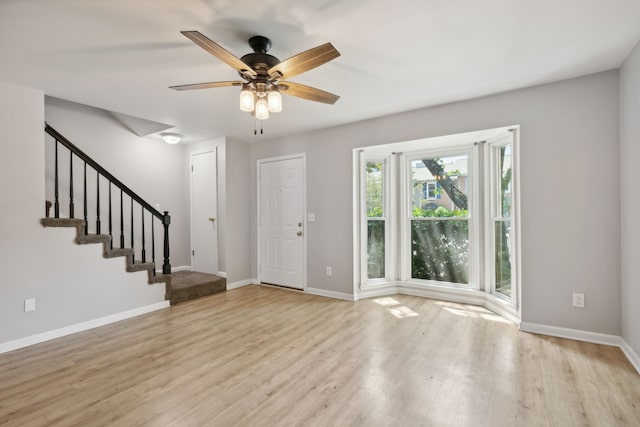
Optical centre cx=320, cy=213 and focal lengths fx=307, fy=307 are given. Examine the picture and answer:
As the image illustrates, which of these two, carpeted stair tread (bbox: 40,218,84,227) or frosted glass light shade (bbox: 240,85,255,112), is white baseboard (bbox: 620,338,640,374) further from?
carpeted stair tread (bbox: 40,218,84,227)

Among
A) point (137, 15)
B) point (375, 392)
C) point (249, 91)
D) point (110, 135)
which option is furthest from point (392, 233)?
point (110, 135)

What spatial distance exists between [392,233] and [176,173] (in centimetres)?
385

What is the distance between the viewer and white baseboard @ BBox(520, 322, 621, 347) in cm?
275

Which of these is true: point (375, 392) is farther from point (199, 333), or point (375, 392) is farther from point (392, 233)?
point (392, 233)

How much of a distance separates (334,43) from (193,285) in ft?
12.0

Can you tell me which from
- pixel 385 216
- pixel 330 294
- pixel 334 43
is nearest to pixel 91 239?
pixel 330 294

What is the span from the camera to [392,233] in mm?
4551

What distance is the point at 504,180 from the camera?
143 inches

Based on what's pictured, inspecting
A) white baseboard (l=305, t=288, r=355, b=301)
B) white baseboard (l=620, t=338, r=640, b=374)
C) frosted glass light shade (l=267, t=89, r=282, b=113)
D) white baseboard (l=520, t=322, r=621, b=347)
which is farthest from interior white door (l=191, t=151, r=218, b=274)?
white baseboard (l=620, t=338, r=640, b=374)

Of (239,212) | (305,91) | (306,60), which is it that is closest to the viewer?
(306,60)

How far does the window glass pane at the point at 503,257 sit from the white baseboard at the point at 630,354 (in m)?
1.03

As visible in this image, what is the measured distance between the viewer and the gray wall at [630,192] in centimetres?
235

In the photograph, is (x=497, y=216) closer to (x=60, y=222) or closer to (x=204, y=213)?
(x=204, y=213)

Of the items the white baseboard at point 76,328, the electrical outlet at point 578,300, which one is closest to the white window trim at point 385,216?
the electrical outlet at point 578,300
